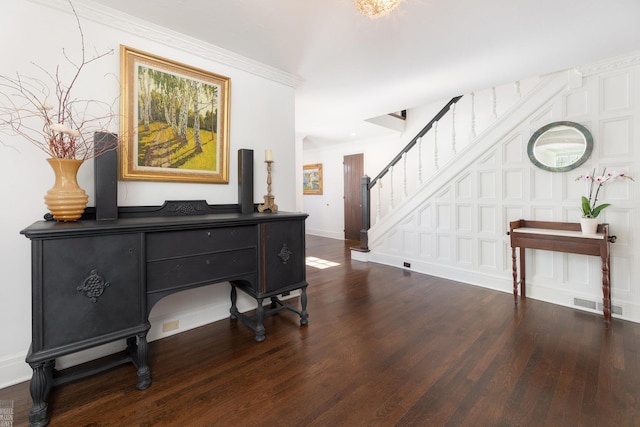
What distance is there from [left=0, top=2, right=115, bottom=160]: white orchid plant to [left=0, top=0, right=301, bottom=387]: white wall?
5 cm

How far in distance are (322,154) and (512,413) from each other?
714 cm

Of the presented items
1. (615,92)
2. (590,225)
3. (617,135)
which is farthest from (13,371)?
(615,92)

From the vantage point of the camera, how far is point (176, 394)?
5.64ft

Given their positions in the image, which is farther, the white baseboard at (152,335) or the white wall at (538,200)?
the white wall at (538,200)

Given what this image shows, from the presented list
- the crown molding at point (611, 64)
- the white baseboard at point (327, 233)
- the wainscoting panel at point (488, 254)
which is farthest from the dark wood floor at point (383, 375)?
the white baseboard at point (327, 233)

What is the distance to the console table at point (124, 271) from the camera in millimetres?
1489

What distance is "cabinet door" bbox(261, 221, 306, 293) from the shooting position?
2.39 meters

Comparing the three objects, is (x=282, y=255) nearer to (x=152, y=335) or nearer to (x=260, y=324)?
(x=260, y=324)

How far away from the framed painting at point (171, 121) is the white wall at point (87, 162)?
0.29 ft

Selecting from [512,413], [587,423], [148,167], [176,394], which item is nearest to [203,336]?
[176,394]

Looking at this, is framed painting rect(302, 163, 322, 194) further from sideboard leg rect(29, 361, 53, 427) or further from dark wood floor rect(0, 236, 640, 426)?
sideboard leg rect(29, 361, 53, 427)

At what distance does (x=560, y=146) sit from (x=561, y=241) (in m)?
1.09

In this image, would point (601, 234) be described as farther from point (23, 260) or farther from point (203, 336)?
point (23, 260)

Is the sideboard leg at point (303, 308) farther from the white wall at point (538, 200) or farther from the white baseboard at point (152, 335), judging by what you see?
the white wall at point (538, 200)
